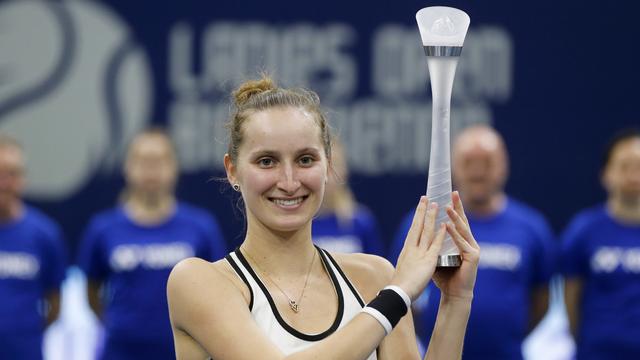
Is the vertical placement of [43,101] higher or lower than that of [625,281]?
higher

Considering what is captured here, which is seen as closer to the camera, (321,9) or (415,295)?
(415,295)

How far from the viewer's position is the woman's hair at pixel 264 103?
2820 mm

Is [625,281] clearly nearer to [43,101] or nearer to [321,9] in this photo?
[321,9]

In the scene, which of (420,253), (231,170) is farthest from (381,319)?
(231,170)

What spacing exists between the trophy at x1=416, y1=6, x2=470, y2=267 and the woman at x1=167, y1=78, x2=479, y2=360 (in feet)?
0.13

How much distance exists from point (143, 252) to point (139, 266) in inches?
3.0

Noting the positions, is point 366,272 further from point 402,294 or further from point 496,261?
point 496,261

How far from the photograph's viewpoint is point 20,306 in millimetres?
6090

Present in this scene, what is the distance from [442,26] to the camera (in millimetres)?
→ 2717

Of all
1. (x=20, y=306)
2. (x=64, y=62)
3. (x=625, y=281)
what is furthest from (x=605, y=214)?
(x=64, y=62)

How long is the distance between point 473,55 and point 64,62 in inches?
99.4

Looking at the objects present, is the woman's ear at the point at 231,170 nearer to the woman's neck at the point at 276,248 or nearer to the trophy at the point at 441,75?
the woman's neck at the point at 276,248

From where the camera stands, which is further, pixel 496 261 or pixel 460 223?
pixel 496 261

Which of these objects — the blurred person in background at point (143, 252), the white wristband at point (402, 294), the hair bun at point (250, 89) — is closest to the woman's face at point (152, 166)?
the blurred person in background at point (143, 252)
